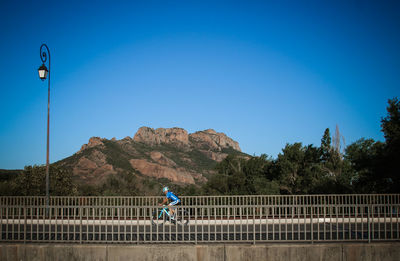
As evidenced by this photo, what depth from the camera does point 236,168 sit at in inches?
1629

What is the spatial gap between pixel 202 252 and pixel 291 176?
33.4 m

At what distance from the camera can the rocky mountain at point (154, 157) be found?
3081 inches

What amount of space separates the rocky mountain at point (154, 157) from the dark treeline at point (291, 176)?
1670 centimetres

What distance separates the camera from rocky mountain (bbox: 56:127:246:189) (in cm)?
7825

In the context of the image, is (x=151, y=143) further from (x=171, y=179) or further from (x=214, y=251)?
(x=214, y=251)

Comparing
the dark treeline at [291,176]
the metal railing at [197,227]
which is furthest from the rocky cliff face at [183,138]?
the metal railing at [197,227]

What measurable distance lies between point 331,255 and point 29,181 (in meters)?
22.1

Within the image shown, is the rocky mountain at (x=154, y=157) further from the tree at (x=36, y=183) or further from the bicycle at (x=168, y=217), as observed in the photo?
the bicycle at (x=168, y=217)

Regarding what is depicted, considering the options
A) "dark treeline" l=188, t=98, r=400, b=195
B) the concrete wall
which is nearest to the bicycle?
the concrete wall

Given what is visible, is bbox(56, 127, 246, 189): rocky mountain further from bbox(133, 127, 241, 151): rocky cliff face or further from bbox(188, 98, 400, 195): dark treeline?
bbox(188, 98, 400, 195): dark treeline

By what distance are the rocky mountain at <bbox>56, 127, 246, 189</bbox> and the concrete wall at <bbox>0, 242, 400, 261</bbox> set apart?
47.9 metres

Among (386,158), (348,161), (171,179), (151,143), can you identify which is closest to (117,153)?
(171,179)

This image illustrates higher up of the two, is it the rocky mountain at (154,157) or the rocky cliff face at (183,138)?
the rocky cliff face at (183,138)

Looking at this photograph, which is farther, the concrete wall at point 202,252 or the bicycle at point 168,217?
the bicycle at point 168,217
